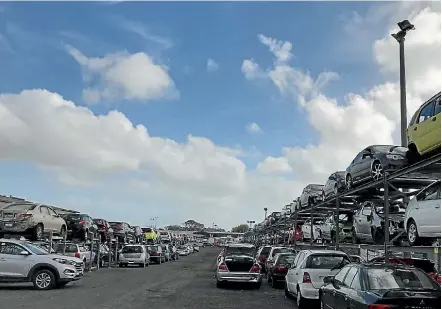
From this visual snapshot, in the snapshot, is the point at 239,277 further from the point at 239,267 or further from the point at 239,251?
the point at 239,251

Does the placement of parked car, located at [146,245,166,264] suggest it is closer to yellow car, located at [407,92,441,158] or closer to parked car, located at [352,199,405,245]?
parked car, located at [352,199,405,245]

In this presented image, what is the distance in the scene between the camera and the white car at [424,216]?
10159 millimetres

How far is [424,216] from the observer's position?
1059 cm

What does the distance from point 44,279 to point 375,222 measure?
34.3ft

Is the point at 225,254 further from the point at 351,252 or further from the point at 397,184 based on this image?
the point at 397,184

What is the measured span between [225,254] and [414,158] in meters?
8.65

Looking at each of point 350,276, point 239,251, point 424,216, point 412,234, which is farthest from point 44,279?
point 424,216

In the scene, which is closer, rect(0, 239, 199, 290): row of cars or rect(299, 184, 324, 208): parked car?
rect(0, 239, 199, 290): row of cars

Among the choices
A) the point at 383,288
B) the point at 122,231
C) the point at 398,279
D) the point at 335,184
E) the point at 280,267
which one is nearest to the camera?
the point at 383,288

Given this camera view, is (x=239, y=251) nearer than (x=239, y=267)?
No

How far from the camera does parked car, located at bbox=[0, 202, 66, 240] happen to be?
67.7 ft

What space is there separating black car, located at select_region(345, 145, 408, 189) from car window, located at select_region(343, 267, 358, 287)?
16.6 feet

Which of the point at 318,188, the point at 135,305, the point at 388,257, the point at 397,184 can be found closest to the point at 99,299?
the point at 135,305

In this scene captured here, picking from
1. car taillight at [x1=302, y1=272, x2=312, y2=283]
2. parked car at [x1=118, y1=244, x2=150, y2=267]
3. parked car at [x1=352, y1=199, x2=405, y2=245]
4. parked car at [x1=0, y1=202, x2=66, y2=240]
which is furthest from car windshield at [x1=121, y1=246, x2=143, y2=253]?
car taillight at [x1=302, y1=272, x2=312, y2=283]
